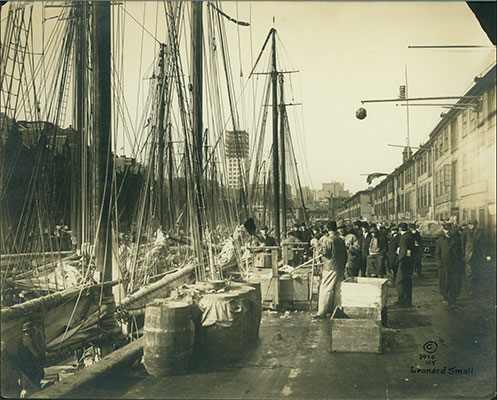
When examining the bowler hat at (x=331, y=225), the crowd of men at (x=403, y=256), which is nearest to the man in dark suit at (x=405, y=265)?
the crowd of men at (x=403, y=256)

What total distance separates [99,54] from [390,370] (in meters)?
5.35

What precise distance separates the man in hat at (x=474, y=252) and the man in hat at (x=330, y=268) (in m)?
2.05

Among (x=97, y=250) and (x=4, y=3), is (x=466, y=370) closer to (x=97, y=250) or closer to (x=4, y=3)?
(x=97, y=250)

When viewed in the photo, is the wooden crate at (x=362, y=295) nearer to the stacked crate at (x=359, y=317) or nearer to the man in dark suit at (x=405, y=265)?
the stacked crate at (x=359, y=317)

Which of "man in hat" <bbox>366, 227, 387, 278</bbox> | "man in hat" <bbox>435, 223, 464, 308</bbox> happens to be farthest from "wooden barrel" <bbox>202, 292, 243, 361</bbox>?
"man in hat" <bbox>366, 227, 387, 278</bbox>

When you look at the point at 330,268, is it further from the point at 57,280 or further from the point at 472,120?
the point at 57,280

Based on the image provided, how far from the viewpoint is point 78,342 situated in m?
5.54

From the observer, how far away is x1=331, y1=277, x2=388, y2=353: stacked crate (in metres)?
4.71

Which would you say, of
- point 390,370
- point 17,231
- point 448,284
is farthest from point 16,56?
point 448,284

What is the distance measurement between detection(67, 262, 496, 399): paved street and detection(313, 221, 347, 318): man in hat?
48.9 inches

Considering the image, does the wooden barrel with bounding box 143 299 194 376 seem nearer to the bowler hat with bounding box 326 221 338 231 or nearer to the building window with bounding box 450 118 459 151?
the bowler hat with bounding box 326 221 338 231

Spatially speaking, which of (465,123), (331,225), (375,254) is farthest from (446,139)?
(375,254)

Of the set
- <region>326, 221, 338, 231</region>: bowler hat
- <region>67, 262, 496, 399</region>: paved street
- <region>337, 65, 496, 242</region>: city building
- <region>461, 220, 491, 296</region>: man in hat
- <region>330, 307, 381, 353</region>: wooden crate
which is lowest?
<region>67, 262, 496, 399</region>: paved street

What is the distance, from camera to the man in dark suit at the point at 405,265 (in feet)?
23.2
